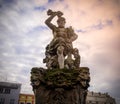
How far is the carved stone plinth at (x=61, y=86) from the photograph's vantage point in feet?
20.4

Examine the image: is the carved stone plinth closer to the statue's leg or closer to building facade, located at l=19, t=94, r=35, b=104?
the statue's leg

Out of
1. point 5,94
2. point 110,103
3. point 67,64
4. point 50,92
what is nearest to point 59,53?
point 67,64

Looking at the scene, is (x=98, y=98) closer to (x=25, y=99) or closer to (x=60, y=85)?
(x=25, y=99)

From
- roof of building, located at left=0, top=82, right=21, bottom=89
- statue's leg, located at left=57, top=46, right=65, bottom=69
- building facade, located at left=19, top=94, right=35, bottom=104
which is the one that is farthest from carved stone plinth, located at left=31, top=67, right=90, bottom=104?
building facade, located at left=19, top=94, right=35, bottom=104

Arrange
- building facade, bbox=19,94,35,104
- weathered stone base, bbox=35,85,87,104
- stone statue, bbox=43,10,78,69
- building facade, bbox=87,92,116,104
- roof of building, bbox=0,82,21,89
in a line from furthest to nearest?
1. building facade, bbox=19,94,35,104
2. building facade, bbox=87,92,116,104
3. roof of building, bbox=0,82,21,89
4. stone statue, bbox=43,10,78,69
5. weathered stone base, bbox=35,85,87,104

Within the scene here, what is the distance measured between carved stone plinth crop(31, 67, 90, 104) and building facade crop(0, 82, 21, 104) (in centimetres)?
4564

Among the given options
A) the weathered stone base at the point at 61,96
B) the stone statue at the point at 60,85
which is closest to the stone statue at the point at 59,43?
the stone statue at the point at 60,85

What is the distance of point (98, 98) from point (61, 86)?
158 ft

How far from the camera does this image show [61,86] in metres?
6.25

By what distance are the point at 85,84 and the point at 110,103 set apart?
50.7 metres

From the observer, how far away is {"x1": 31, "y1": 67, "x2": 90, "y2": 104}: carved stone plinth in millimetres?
6211

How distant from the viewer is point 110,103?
52.6 metres

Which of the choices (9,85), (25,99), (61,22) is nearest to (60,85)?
(61,22)

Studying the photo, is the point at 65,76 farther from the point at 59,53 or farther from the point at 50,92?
the point at 59,53
